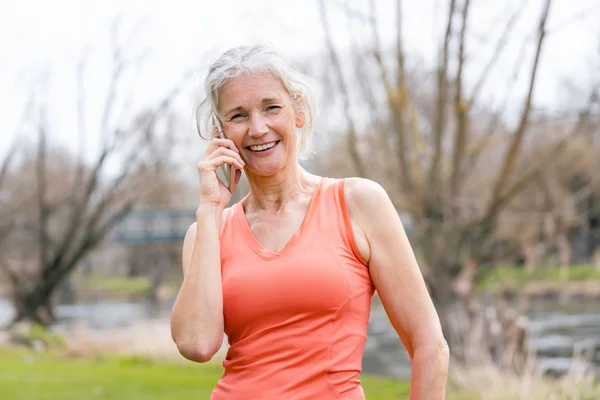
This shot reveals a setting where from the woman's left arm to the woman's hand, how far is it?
0.36 meters

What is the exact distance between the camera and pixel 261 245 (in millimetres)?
2051

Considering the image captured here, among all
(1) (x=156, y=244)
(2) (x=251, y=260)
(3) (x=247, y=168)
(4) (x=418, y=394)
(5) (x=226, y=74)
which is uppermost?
(5) (x=226, y=74)

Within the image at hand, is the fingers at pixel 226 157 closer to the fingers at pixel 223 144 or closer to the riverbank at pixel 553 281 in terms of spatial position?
the fingers at pixel 223 144

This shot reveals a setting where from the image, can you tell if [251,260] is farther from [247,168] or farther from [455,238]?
[455,238]

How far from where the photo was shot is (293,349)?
1930 millimetres

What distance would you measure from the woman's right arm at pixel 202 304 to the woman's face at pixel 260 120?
210 mm

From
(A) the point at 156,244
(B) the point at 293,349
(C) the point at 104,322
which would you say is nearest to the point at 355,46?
(B) the point at 293,349

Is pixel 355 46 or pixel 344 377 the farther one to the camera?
pixel 355 46

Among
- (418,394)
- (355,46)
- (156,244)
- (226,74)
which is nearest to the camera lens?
(418,394)

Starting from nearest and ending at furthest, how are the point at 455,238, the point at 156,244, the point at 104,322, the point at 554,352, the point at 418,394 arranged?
the point at 418,394 → the point at 455,238 → the point at 554,352 → the point at 104,322 → the point at 156,244

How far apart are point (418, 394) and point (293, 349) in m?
0.30

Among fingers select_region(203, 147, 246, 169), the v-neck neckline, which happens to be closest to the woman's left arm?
the v-neck neckline

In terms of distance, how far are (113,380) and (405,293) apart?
9.07 metres

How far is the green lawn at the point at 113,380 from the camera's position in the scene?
8.91m
